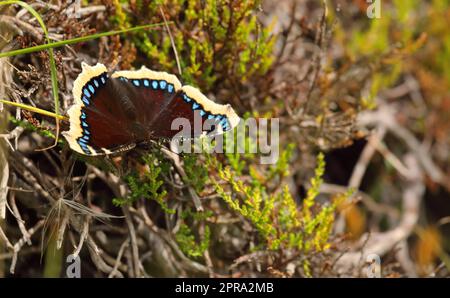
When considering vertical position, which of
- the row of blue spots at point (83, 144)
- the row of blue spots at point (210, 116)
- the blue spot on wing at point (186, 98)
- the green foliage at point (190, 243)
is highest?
the blue spot on wing at point (186, 98)

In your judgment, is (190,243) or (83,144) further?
(190,243)

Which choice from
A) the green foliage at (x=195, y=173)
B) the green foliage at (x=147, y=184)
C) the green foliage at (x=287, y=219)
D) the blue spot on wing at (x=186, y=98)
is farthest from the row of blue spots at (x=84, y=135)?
the green foliage at (x=287, y=219)

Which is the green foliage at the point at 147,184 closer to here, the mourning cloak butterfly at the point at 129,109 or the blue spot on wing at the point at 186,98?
the mourning cloak butterfly at the point at 129,109

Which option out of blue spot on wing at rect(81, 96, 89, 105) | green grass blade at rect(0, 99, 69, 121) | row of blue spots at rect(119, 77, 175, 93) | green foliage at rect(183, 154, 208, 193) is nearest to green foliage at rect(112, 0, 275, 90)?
row of blue spots at rect(119, 77, 175, 93)

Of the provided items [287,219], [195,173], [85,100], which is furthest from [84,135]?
[287,219]

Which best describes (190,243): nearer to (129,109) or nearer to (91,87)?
(129,109)

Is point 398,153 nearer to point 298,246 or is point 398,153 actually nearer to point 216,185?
point 298,246

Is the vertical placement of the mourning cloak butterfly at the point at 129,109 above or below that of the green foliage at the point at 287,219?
above

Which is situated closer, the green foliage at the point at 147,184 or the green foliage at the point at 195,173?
the green foliage at the point at 147,184
